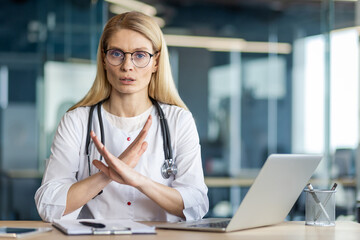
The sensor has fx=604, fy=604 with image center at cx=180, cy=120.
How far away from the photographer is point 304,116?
7.35 m

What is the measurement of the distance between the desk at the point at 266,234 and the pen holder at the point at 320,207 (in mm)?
34

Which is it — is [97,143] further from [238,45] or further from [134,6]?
[238,45]

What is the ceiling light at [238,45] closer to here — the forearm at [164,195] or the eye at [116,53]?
the eye at [116,53]

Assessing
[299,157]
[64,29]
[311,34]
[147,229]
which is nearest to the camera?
[147,229]

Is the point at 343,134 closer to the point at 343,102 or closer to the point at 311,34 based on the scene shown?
the point at 343,102

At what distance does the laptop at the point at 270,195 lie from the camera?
1.71 metres

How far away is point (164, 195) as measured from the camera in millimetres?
2068

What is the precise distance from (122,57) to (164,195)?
0.53 m

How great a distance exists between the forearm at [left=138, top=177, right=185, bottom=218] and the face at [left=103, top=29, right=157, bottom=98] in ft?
1.30

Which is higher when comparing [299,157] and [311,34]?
[311,34]

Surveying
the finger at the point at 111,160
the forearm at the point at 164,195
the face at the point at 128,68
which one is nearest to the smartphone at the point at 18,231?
the finger at the point at 111,160

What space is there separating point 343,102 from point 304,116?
221 centimetres

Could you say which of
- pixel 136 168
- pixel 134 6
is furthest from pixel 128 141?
pixel 134 6

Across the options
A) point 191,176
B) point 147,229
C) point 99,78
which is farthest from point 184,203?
point 99,78
